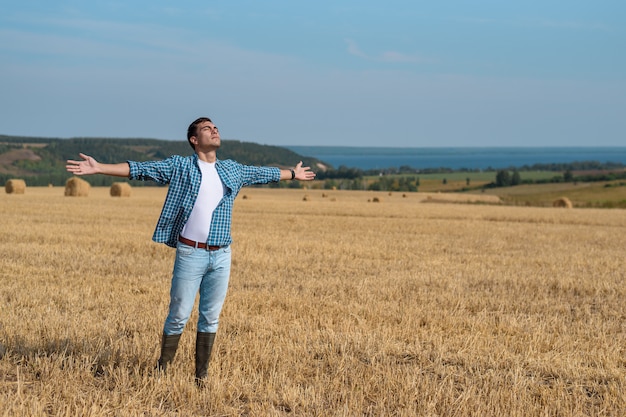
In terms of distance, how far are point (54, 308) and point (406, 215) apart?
29929mm

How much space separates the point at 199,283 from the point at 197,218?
1.91ft

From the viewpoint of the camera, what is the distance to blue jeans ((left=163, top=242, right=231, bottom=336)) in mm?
6316

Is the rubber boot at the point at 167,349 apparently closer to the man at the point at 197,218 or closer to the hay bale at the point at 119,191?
the man at the point at 197,218

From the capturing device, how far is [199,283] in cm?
647

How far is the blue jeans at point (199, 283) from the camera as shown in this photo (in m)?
6.32

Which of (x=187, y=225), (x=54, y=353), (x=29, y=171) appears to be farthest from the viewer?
(x=29, y=171)

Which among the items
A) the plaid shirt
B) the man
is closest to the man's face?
the man

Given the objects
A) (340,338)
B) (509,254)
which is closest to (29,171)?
(509,254)

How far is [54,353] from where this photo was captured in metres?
7.24

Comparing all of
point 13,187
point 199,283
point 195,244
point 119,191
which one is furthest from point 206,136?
point 13,187

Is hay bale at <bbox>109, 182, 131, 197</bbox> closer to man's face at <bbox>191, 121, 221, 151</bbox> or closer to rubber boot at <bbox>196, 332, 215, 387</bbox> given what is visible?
rubber boot at <bbox>196, 332, 215, 387</bbox>

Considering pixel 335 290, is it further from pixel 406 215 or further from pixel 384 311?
pixel 406 215

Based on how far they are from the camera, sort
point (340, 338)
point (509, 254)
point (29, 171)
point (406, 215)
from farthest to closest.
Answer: point (29, 171) < point (406, 215) < point (509, 254) < point (340, 338)

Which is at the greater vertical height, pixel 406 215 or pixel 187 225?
pixel 187 225
